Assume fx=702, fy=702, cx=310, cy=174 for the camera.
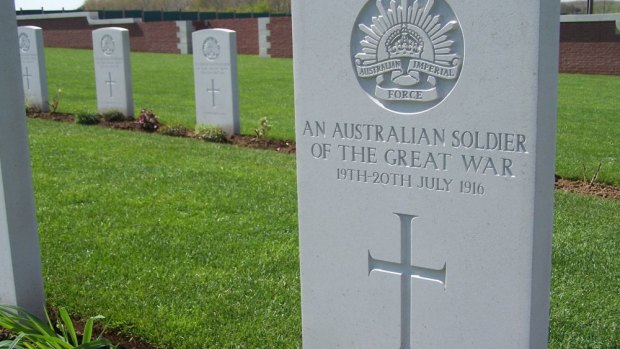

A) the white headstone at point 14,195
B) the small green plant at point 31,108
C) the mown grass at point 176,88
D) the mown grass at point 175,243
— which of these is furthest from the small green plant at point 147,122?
the white headstone at point 14,195

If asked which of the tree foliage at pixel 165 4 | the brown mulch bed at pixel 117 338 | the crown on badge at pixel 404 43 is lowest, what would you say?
the brown mulch bed at pixel 117 338

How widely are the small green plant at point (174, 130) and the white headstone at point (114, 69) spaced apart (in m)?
1.62

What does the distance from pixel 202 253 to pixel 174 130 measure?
6.58m

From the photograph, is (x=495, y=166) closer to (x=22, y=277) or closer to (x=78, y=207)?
(x=22, y=277)

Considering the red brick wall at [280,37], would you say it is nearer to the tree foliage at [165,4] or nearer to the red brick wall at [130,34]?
the red brick wall at [130,34]

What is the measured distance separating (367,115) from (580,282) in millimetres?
2478

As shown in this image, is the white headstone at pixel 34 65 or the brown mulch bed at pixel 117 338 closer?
the brown mulch bed at pixel 117 338

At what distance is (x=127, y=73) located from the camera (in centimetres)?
1282

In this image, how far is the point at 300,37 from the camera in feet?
9.77

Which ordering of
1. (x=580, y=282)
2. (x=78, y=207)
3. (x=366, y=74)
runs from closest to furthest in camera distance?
(x=366, y=74)
(x=580, y=282)
(x=78, y=207)

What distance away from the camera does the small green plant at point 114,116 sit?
41.7 ft

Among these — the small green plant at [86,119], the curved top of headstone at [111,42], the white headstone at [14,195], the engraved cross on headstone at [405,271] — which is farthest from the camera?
the curved top of headstone at [111,42]

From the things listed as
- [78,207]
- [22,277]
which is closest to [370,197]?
[22,277]

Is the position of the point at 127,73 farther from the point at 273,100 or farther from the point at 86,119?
the point at 273,100
